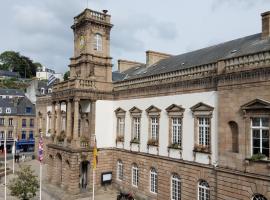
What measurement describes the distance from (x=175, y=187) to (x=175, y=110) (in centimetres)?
573

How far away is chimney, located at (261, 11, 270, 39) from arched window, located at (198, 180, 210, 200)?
34.7 ft

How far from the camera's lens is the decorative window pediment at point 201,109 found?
64.3 ft

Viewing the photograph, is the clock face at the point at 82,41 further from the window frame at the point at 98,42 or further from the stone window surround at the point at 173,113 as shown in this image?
the stone window surround at the point at 173,113

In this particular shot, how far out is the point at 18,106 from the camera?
196 ft

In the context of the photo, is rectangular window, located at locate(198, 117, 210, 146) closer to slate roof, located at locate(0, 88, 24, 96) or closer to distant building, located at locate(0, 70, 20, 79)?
slate roof, located at locate(0, 88, 24, 96)

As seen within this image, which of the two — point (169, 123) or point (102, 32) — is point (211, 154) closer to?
point (169, 123)

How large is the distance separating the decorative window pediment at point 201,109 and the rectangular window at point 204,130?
1.43ft

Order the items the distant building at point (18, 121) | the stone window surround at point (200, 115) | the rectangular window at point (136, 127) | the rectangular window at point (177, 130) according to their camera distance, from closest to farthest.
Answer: the stone window surround at point (200, 115)
the rectangular window at point (177, 130)
the rectangular window at point (136, 127)
the distant building at point (18, 121)

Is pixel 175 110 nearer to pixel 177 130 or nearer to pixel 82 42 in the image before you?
pixel 177 130

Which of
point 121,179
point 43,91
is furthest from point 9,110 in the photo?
point 121,179

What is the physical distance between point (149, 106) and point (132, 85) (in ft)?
11.4

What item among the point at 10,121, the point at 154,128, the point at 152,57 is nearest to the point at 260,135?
the point at 154,128

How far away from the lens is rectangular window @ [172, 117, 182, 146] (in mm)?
22297

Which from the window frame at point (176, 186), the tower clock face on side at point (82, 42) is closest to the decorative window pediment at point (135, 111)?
the window frame at point (176, 186)
